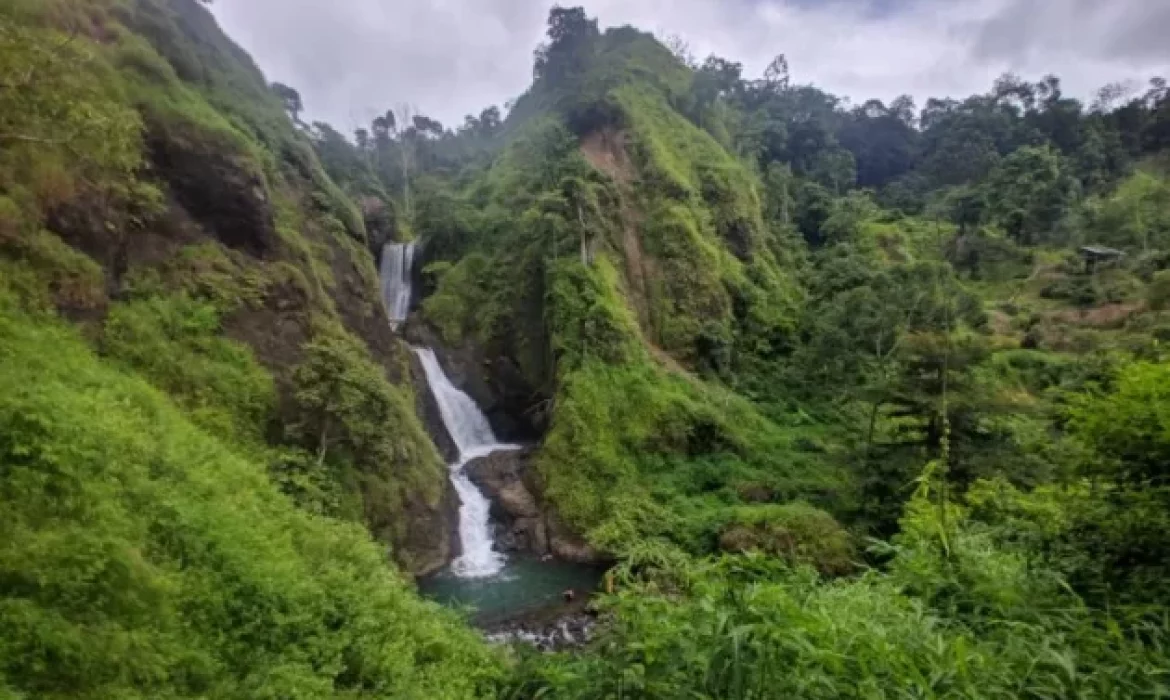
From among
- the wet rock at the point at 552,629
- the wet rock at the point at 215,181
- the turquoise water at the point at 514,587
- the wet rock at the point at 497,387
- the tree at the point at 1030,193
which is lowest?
the wet rock at the point at 552,629

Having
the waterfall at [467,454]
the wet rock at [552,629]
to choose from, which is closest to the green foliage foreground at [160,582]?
the wet rock at [552,629]

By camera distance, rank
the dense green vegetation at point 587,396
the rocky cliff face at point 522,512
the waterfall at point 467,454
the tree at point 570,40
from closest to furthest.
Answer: the dense green vegetation at point 587,396 → the waterfall at point 467,454 → the rocky cliff face at point 522,512 → the tree at point 570,40

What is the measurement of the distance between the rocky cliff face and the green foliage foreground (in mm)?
11780

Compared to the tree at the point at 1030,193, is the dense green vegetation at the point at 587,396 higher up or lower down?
lower down

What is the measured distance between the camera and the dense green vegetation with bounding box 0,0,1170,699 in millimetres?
4473

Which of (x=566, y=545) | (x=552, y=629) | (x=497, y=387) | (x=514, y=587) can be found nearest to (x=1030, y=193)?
(x=497, y=387)

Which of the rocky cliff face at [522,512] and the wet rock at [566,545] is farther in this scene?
the rocky cliff face at [522,512]

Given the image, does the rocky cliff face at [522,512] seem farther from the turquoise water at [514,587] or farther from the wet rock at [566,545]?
the turquoise water at [514,587]

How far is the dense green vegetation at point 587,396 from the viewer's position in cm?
447

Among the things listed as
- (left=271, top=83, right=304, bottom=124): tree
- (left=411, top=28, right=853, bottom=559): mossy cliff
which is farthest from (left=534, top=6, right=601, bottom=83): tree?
(left=271, top=83, right=304, bottom=124): tree

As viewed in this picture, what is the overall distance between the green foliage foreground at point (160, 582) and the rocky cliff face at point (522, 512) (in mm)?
11780

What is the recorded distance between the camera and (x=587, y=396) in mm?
26891

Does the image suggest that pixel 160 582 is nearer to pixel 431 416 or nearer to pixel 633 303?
pixel 431 416

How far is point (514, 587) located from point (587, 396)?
8880mm
